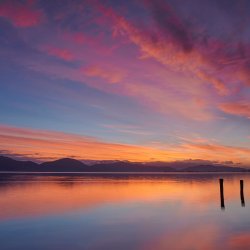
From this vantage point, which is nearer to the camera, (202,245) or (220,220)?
(202,245)

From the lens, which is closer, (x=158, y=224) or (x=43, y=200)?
(x=158, y=224)

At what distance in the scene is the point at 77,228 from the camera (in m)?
26.7

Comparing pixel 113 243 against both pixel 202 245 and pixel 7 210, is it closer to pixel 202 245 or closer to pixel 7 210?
pixel 202 245

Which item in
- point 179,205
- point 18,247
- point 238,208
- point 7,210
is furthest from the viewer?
point 179,205

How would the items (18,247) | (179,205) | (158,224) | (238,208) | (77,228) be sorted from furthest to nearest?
(179,205) → (238,208) → (158,224) → (77,228) → (18,247)

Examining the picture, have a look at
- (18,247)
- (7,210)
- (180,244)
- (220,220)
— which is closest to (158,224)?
(220,220)

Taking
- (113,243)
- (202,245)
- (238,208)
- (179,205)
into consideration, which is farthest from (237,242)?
(179,205)

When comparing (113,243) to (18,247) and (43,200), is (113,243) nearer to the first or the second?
(18,247)

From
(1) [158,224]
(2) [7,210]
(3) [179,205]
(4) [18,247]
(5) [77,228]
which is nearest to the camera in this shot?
(4) [18,247]

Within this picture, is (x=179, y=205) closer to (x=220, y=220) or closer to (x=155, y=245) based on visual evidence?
(x=220, y=220)

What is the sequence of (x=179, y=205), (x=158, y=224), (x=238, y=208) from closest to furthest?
(x=158, y=224), (x=238, y=208), (x=179, y=205)

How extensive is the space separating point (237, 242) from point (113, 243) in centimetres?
773

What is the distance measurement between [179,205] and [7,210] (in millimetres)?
20097

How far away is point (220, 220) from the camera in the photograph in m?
30.8
